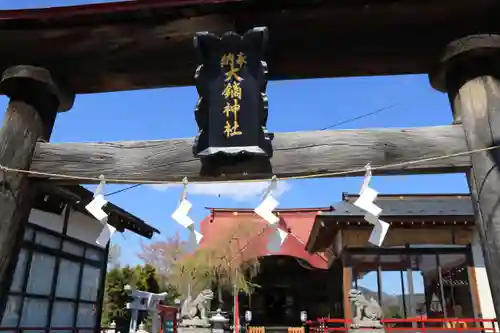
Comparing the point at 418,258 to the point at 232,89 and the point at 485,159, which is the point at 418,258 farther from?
the point at 232,89

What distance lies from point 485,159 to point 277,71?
2.06 meters

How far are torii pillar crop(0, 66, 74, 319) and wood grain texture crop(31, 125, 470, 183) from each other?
0.18 m

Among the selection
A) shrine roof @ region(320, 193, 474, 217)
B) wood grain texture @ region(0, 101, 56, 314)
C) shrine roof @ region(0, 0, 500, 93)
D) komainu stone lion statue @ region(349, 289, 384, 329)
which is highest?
shrine roof @ region(320, 193, 474, 217)

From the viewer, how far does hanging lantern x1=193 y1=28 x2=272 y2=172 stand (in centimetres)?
333

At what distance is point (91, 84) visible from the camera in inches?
166

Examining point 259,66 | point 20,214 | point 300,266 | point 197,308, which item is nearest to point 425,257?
point 197,308

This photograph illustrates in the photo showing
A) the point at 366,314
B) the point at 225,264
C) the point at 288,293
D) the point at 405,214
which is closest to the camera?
the point at 366,314

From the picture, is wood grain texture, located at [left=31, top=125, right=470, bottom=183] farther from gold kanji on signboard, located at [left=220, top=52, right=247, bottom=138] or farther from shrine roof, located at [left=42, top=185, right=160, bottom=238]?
shrine roof, located at [left=42, top=185, right=160, bottom=238]

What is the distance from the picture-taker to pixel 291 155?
3.34 meters

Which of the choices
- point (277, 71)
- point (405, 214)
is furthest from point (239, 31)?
point (405, 214)

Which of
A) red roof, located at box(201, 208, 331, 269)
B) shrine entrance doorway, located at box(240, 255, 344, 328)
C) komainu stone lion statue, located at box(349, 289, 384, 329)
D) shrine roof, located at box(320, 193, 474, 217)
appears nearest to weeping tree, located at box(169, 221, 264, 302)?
red roof, located at box(201, 208, 331, 269)

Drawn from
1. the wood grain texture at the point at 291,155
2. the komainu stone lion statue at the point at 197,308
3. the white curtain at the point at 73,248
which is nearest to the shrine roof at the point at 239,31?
the wood grain texture at the point at 291,155

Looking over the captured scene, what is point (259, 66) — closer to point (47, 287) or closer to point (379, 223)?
point (379, 223)

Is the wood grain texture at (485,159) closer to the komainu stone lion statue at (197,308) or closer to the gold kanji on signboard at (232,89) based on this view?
the gold kanji on signboard at (232,89)
